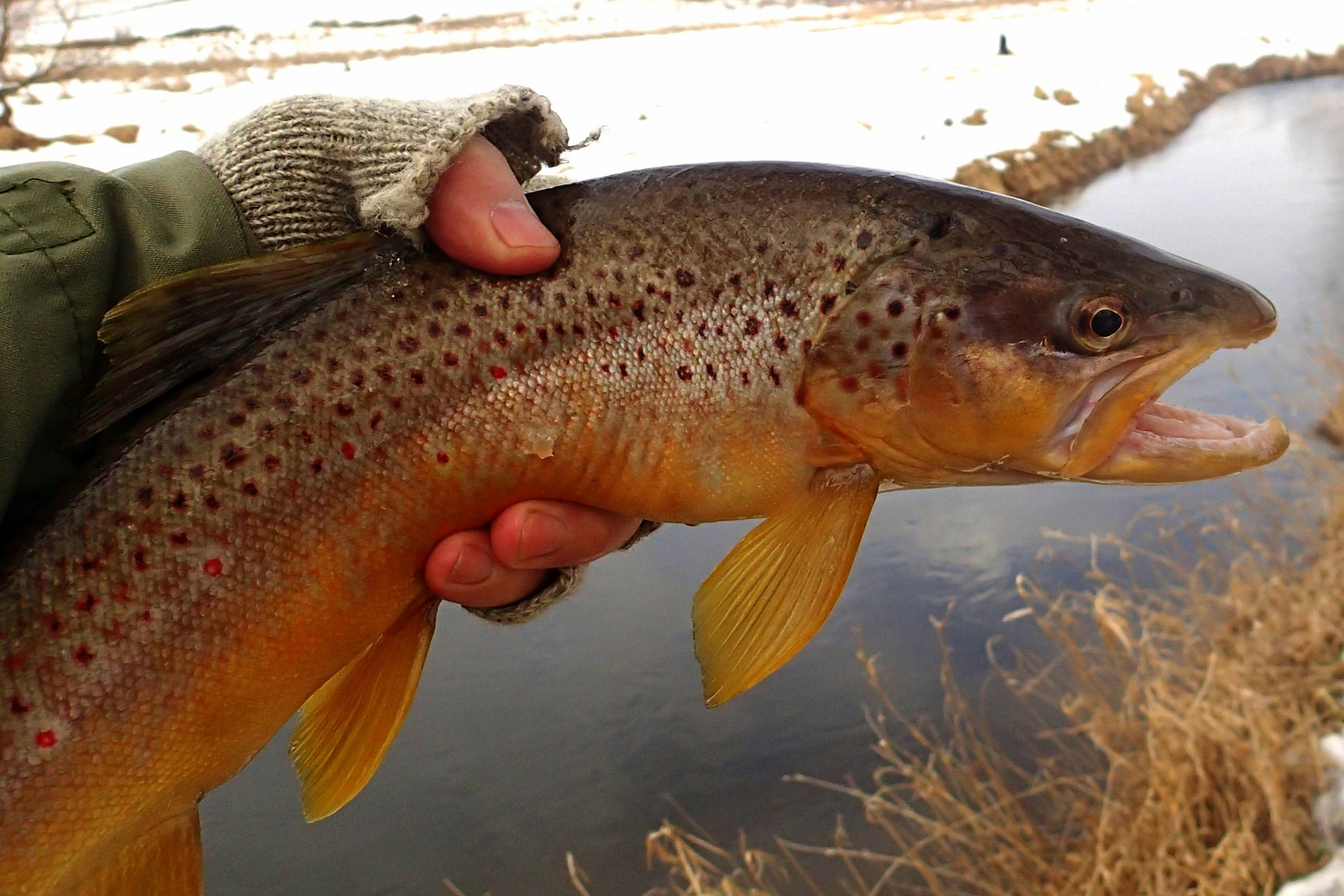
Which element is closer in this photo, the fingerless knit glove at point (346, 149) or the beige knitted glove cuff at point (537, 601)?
the fingerless knit glove at point (346, 149)

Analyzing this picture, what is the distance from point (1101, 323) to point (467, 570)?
1.29 meters

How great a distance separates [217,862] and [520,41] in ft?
101

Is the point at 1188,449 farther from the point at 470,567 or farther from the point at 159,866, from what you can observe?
the point at 159,866

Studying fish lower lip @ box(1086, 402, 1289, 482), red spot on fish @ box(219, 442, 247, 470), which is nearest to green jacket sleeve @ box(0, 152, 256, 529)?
red spot on fish @ box(219, 442, 247, 470)

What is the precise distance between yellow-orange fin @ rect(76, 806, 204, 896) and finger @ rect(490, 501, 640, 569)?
753 mm

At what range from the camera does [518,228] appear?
191cm

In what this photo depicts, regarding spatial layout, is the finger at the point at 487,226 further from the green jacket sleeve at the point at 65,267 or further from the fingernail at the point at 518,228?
the green jacket sleeve at the point at 65,267

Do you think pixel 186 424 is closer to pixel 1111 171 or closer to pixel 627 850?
pixel 627 850

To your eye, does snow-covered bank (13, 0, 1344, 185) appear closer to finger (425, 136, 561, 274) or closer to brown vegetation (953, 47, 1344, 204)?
brown vegetation (953, 47, 1344, 204)

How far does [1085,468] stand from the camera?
A: 6.09 ft

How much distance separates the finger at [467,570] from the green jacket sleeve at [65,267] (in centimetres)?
74

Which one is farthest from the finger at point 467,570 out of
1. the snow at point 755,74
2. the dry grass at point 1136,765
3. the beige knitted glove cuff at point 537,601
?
the dry grass at point 1136,765

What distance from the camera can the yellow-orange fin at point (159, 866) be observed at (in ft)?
6.04

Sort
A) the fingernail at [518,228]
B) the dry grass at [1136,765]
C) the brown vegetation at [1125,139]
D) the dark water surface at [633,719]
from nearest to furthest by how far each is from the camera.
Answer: the fingernail at [518,228] → the dry grass at [1136,765] → the dark water surface at [633,719] → the brown vegetation at [1125,139]
